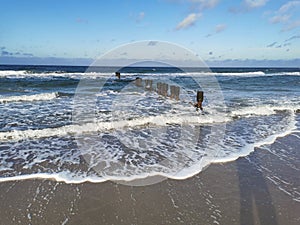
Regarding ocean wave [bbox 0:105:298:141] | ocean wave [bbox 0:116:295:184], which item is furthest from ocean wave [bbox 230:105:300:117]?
ocean wave [bbox 0:116:295:184]

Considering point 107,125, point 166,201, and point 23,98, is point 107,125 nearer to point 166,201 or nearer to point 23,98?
point 166,201

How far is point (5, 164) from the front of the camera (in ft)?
17.5

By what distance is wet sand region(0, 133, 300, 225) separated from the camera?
11.1ft

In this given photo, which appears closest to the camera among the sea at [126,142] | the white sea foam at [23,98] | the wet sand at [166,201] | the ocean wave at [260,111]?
the wet sand at [166,201]

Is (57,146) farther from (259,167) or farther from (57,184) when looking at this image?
(259,167)

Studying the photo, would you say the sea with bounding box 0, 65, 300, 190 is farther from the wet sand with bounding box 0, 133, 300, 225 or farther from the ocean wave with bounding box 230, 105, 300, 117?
the wet sand with bounding box 0, 133, 300, 225

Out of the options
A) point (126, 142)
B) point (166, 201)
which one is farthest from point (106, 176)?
point (126, 142)

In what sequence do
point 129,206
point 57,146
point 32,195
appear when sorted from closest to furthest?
1. point 129,206
2. point 32,195
3. point 57,146

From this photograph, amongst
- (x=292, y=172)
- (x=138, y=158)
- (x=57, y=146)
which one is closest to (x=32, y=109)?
(x=57, y=146)

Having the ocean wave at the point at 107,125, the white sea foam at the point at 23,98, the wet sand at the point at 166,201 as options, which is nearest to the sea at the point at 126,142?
the ocean wave at the point at 107,125

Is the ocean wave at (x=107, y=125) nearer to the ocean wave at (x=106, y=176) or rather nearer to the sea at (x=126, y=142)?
the sea at (x=126, y=142)

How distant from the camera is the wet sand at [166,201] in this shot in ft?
11.1

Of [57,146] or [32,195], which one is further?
[57,146]

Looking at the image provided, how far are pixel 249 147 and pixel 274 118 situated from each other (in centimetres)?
541
